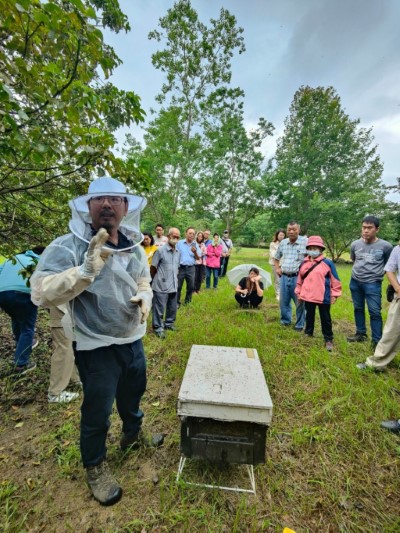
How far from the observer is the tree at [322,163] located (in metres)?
23.2

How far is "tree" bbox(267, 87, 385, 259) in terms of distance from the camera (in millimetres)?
23203

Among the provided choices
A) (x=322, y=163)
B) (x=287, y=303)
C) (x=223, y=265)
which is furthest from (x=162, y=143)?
(x=322, y=163)

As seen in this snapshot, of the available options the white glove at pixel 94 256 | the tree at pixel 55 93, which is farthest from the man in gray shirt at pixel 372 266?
the white glove at pixel 94 256

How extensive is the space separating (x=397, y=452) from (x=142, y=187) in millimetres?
3667

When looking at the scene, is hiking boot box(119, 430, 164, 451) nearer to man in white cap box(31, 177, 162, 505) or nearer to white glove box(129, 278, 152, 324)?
man in white cap box(31, 177, 162, 505)

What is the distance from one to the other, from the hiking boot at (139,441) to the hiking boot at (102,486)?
0.39m

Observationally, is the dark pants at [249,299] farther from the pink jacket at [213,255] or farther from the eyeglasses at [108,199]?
the eyeglasses at [108,199]

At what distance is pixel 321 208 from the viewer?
71.8 feet

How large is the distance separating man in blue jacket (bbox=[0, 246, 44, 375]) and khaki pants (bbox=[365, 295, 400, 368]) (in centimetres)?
455

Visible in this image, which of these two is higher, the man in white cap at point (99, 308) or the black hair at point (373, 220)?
the black hair at point (373, 220)

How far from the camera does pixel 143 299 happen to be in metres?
1.92

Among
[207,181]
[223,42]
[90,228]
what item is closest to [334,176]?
[207,181]

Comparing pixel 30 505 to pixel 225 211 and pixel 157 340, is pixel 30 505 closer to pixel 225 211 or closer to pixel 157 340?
pixel 157 340

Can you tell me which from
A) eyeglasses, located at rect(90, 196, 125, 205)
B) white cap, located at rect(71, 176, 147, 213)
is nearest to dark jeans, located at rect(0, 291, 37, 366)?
white cap, located at rect(71, 176, 147, 213)
